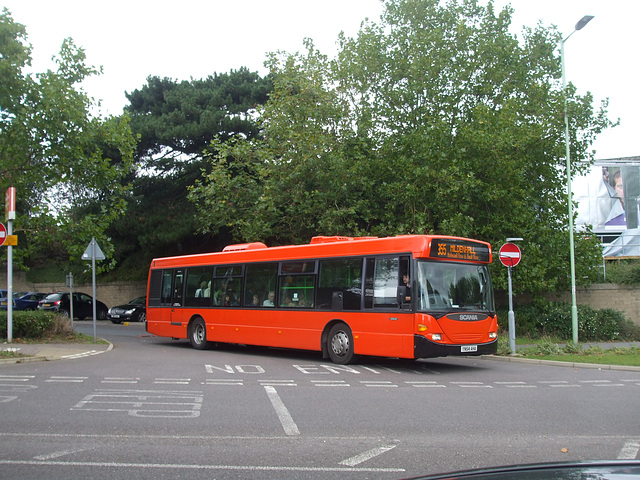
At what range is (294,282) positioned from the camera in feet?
51.5

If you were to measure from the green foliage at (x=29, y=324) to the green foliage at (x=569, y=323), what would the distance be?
15.2 meters

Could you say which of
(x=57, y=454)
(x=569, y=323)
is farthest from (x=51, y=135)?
(x=569, y=323)

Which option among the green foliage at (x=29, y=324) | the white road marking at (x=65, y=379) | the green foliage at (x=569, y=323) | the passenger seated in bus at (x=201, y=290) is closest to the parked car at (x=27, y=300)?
the green foliage at (x=29, y=324)

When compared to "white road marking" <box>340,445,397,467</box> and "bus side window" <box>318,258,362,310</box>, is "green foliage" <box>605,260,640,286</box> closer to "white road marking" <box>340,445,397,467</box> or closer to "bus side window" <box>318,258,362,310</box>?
"bus side window" <box>318,258,362,310</box>

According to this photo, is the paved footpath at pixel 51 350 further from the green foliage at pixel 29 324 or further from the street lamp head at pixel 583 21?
the street lamp head at pixel 583 21

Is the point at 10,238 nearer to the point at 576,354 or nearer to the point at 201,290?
the point at 201,290

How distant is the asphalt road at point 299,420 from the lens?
18.7 ft

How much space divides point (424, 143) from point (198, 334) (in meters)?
9.90

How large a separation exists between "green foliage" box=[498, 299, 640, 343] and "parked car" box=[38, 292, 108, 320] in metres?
23.9

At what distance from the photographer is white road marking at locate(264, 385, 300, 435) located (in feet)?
23.6

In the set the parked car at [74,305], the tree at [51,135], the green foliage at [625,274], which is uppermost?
the tree at [51,135]

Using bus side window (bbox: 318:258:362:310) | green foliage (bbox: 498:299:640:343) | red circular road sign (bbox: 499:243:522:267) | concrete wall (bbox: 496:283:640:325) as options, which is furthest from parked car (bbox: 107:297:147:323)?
red circular road sign (bbox: 499:243:522:267)

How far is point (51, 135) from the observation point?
18.7 metres

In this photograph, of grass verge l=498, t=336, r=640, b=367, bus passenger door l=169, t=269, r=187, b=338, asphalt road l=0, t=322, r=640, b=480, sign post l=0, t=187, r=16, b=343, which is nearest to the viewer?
asphalt road l=0, t=322, r=640, b=480
